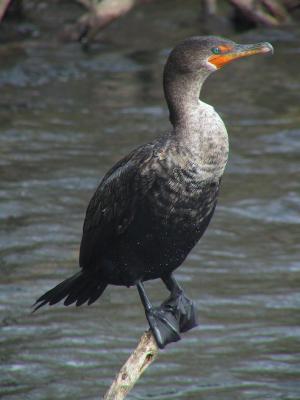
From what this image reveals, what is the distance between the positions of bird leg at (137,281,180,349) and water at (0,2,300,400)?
1560 millimetres

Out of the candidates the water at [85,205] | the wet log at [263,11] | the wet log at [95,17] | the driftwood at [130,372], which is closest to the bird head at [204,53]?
the driftwood at [130,372]

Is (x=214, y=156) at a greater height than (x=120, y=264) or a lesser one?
greater

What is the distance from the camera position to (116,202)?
182 inches

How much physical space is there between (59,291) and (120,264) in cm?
26

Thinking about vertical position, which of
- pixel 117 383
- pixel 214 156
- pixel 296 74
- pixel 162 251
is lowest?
pixel 296 74

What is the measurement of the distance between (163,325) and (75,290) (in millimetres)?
413

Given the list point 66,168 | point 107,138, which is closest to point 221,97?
point 107,138

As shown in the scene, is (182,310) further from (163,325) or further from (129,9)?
(129,9)

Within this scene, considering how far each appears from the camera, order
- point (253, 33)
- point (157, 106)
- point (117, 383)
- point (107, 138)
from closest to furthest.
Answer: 1. point (117, 383)
2. point (107, 138)
3. point (157, 106)
4. point (253, 33)

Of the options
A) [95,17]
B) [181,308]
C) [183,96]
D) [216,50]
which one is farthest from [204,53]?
[95,17]

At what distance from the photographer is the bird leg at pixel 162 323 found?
4426mm

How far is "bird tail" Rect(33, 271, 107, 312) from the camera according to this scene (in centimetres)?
464

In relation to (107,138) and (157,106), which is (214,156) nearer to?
(107,138)

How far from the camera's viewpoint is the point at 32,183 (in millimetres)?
9031
